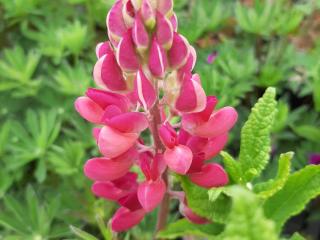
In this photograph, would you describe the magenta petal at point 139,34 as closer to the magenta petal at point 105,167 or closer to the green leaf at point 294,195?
the magenta petal at point 105,167

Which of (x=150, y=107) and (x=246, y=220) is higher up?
(x=246, y=220)

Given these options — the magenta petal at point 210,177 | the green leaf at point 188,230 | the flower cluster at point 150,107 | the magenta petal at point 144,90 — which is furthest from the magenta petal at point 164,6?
the green leaf at point 188,230

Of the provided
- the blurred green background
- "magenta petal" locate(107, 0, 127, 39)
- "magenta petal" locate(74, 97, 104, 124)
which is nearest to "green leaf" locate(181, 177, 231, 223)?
"magenta petal" locate(74, 97, 104, 124)

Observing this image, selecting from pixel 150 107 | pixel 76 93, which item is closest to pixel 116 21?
pixel 150 107

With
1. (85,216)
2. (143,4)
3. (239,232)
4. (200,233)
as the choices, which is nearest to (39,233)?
(85,216)

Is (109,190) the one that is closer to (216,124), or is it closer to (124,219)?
(124,219)

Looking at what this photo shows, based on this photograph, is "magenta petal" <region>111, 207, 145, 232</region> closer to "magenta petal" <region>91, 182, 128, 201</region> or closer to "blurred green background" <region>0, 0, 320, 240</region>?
"magenta petal" <region>91, 182, 128, 201</region>
